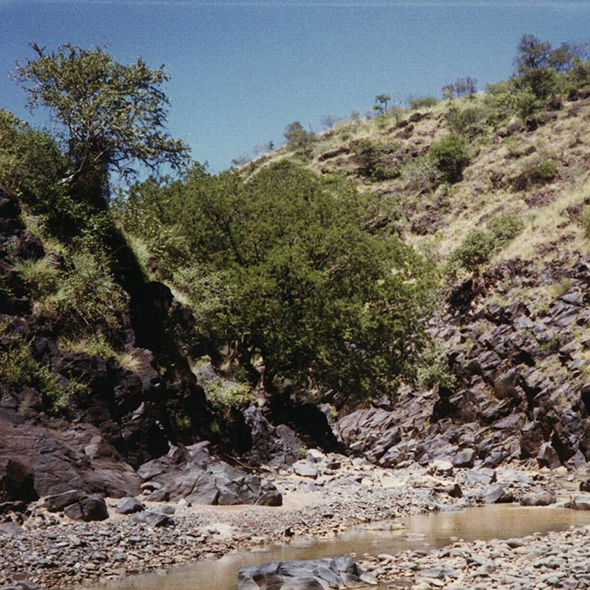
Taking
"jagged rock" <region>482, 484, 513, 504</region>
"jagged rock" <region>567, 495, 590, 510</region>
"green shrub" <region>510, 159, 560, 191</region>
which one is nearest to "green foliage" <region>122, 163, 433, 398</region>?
"jagged rock" <region>482, 484, 513, 504</region>

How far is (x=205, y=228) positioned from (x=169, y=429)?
567 inches

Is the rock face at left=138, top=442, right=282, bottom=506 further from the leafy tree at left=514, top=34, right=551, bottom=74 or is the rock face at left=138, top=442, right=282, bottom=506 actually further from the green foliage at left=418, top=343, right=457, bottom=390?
the leafy tree at left=514, top=34, right=551, bottom=74

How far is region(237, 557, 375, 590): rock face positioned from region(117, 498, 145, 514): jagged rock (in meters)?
4.05

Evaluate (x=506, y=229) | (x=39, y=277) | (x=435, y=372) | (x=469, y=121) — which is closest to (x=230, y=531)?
(x=39, y=277)

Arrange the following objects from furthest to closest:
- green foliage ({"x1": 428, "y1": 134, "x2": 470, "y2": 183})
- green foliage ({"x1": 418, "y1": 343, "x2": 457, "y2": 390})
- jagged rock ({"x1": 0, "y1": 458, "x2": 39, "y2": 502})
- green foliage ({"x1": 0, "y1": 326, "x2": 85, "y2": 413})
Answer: green foliage ({"x1": 428, "y1": 134, "x2": 470, "y2": 183}) → green foliage ({"x1": 418, "y1": 343, "x2": 457, "y2": 390}) → green foliage ({"x1": 0, "y1": 326, "x2": 85, "y2": 413}) → jagged rock ({"x1": 0, "y1": 458, "x2": 39, "y2": 502})

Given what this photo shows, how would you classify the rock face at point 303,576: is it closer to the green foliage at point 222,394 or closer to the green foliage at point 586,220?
the green foliage at point 222,394

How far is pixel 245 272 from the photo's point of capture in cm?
2747

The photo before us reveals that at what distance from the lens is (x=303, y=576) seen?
8578 mm

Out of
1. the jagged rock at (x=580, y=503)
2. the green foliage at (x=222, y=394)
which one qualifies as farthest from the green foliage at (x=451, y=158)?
the jagged rock at (x=580, y=503)

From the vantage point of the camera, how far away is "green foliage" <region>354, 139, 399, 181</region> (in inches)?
2933

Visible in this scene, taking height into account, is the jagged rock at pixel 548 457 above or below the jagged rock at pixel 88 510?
below

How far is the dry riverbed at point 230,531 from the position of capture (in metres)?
9.03

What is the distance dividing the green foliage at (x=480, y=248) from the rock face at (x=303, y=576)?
35.4 metres

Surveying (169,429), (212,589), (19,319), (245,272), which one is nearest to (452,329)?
(245,272)
